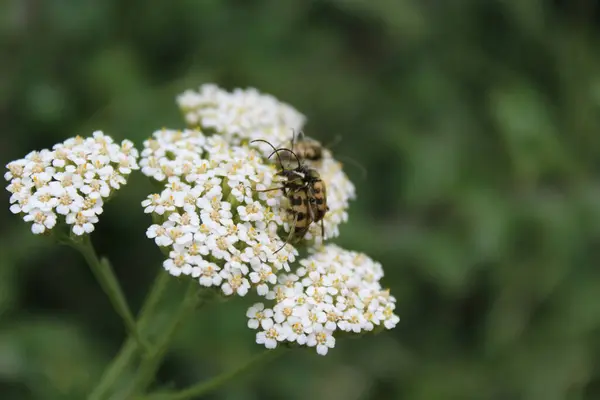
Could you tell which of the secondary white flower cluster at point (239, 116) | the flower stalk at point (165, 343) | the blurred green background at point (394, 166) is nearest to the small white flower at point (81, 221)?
the flower stalk at point (165, 343)

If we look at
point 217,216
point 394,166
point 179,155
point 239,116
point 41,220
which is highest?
point 394,166

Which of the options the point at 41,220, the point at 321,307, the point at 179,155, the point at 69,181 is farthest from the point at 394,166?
the point at 41,220

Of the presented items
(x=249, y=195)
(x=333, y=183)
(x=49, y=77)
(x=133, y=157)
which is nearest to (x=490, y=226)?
(x=333, y=183)

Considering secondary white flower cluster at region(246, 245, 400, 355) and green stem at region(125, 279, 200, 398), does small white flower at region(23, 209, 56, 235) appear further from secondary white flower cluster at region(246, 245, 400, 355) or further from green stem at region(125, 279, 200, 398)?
secondary white flower cluster at region(246, 245, 400, 355)

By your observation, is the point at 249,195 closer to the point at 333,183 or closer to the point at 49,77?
the point at 333,183

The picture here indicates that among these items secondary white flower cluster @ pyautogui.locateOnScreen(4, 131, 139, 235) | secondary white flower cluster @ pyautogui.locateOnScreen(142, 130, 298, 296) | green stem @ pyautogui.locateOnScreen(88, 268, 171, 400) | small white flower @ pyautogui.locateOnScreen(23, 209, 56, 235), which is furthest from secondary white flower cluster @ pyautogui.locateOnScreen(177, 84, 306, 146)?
small white flower @ pyautogui.locateOnScreen(23, 209, 56, 235)

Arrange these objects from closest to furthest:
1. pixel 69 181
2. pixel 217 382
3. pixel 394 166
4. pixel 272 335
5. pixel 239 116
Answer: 1. pixel 272 335
2. pixel 69 181
3. pixel 217 382
4. pixel 239 116
5. pixel 394 166

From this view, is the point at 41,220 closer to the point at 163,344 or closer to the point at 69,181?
the point at 69,181
